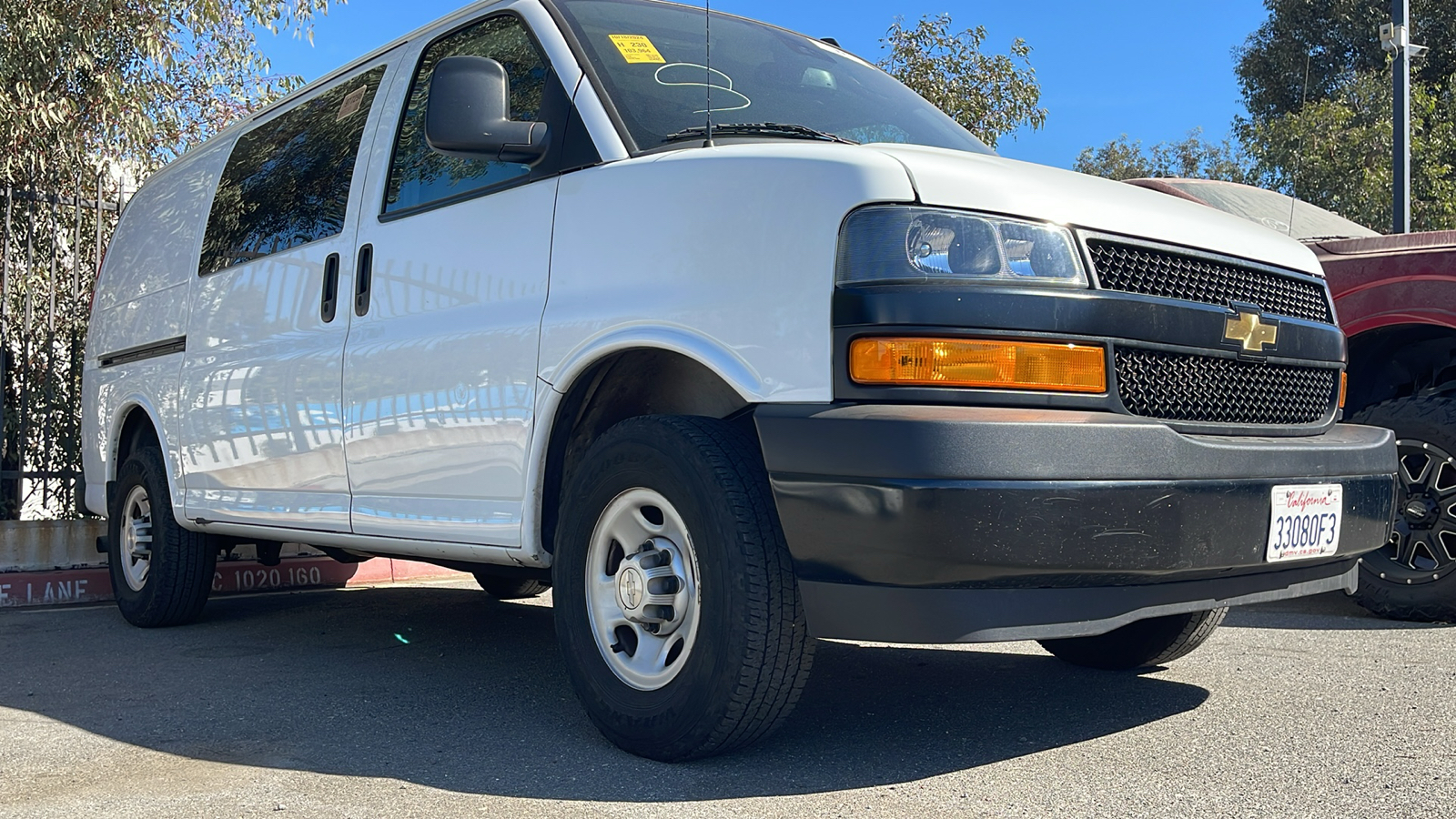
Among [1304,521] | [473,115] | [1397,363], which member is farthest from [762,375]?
[1397,363]

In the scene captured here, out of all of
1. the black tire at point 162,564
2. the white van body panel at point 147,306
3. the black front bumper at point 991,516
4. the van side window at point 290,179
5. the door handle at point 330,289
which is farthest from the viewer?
the black tire at point 162,564

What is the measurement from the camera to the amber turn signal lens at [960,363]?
2.55 metres

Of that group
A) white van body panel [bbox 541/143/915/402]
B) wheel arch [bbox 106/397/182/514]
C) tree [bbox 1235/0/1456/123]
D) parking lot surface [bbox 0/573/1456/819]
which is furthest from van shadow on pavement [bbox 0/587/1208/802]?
tree [bbox 1235/0/1456/123]

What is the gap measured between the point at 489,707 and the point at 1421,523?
3.34m

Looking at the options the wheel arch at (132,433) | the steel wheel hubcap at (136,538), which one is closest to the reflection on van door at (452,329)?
the wheel arch at (132,433)

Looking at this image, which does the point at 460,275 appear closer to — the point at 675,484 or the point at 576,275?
the point at 576,275

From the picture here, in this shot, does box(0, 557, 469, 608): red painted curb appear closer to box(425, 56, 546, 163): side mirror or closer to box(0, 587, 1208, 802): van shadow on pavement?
box(0, 587, 1208, 802): van shadow on pavement

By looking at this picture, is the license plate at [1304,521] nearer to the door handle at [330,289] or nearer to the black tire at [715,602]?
the black tire at [715,602]

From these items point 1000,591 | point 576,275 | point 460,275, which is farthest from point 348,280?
point 1000,591

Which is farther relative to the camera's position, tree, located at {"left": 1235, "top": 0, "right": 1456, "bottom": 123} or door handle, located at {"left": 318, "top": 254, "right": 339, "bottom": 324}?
tree, located at {"left": 1235, "top": 0, "right": 1456, "bottom": 123}

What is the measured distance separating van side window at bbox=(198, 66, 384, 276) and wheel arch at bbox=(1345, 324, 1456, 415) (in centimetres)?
377

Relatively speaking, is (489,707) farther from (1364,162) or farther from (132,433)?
(1364,162)

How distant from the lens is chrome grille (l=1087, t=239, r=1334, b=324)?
9.15 feet

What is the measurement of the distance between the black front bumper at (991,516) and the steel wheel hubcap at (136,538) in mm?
3909
